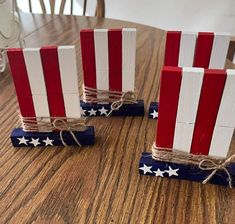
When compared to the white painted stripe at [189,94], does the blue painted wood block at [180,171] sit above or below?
below

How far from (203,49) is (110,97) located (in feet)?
0.84

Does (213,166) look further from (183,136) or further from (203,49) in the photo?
(203,49)

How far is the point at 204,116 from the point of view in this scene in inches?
19.3

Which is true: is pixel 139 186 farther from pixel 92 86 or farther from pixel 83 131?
pixel 92 86

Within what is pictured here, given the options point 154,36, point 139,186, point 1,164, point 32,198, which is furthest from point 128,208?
point 154,36


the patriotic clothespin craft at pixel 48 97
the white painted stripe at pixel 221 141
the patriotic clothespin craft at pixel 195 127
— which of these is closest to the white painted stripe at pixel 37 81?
the patriotic clothespin craft at pixel 48 97

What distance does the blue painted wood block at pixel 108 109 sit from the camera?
28.0 inches

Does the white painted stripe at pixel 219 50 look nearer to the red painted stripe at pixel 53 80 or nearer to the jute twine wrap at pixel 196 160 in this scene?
the jute twine wrap at pixel 196 160

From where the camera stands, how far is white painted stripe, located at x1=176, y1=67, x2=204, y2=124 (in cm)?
45

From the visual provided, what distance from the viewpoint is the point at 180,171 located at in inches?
21.0

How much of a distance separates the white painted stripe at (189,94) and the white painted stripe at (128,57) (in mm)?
223

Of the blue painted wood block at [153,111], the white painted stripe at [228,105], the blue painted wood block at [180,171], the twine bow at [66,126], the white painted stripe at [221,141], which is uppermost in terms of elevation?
the white painted stripe at [228,105]

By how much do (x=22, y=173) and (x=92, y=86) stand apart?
0.88 ft

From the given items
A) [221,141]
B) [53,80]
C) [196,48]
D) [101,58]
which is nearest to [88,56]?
[101,58]
